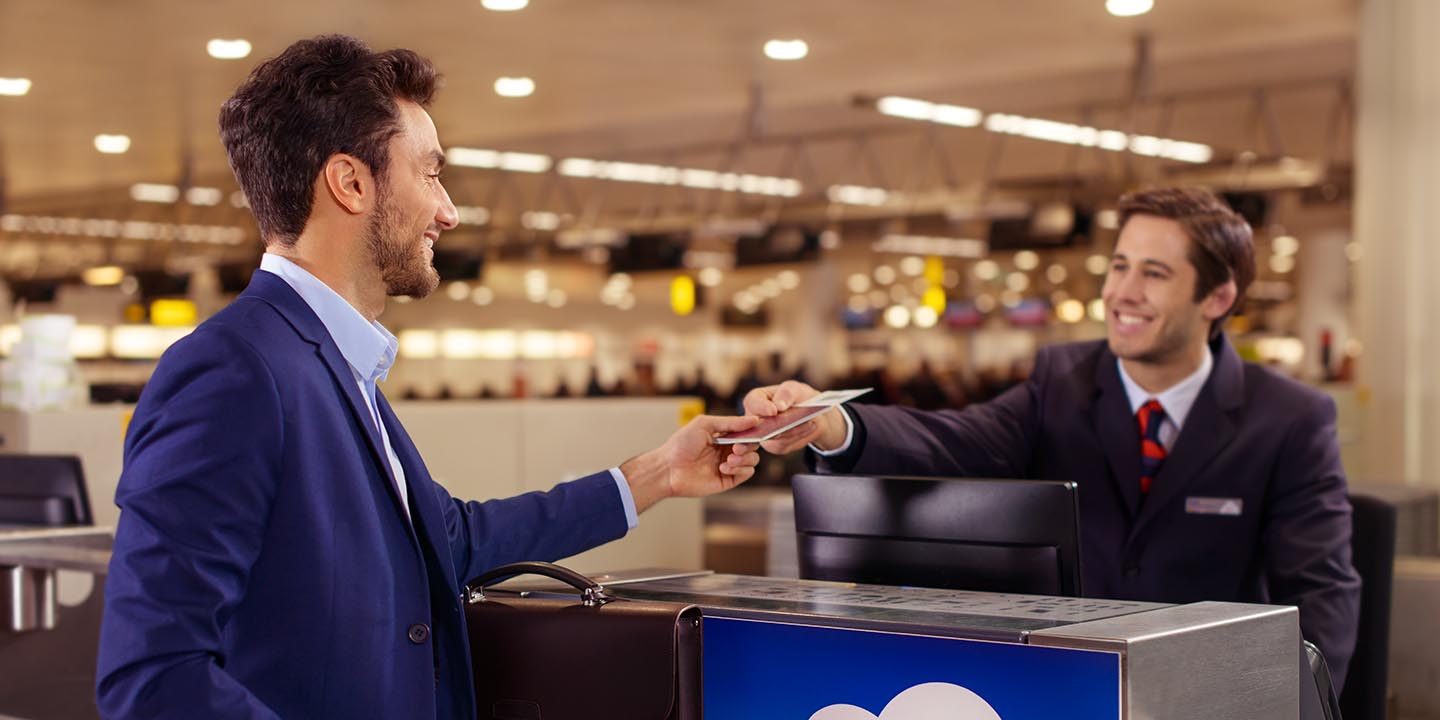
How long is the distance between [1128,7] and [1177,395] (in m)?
6.39

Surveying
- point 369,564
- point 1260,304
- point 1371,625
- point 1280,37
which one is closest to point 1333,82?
point 1280,37

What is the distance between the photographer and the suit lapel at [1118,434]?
2682 mm

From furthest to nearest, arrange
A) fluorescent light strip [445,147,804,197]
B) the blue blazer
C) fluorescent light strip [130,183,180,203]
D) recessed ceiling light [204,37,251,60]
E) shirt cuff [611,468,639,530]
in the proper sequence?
fluorescent light strip [130,183,180,203], fluorescent light strip [445,147,804,197], recessed ceiling light [204,37,251,60], shirt cuff [611,468,639,530], the blue blazer

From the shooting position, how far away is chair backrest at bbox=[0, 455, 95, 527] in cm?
317

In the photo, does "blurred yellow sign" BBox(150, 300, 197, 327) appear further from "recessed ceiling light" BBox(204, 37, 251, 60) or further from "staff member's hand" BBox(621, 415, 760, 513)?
"staff member's hand" BBox(621, 415, 760, 513)

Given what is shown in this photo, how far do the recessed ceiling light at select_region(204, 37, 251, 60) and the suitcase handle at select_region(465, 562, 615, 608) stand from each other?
797 cm

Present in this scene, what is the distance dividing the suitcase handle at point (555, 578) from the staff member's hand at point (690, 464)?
0.95ft

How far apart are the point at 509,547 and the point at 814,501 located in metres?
0.42

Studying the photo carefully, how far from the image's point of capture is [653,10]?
28.0 ft

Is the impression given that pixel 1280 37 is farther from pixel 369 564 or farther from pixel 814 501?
pixel 369 564

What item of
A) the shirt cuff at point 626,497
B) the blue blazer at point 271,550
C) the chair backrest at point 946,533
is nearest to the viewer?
the blue blazer at point 271,550

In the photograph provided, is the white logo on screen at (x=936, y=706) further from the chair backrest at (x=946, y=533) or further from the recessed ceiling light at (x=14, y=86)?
the recessed ceiling light at (x=14, y=86)

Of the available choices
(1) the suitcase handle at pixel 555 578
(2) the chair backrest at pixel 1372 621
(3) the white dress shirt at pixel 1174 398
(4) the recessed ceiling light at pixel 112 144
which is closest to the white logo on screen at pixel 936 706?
(1) the suitcase handle at pixel 555 578

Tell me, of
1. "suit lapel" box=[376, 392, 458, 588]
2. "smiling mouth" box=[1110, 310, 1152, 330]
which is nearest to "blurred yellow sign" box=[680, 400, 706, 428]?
"smiling mouth" box=[1110, 310, 1152, 330]
